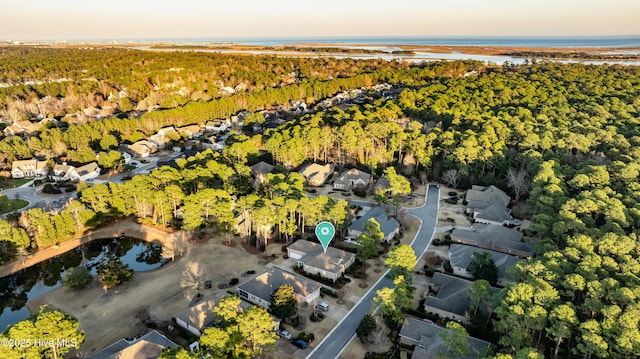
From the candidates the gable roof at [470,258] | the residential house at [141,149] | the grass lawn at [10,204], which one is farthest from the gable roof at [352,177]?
the grass lawn at [10,204]

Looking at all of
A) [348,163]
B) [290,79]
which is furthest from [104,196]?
[290,79]

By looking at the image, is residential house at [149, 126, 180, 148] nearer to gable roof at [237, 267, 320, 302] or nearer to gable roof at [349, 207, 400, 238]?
gable roof at [349, 207, 400, 238]

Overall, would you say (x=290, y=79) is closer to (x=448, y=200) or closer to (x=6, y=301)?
(x=448, y=200)

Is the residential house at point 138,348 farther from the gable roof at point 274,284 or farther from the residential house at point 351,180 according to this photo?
the residential house at point 351,180

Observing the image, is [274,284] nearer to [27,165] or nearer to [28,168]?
[28,168]

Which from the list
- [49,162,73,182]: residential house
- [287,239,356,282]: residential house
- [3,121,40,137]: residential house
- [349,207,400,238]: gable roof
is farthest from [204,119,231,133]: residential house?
[287,239,356,282]: residential house
